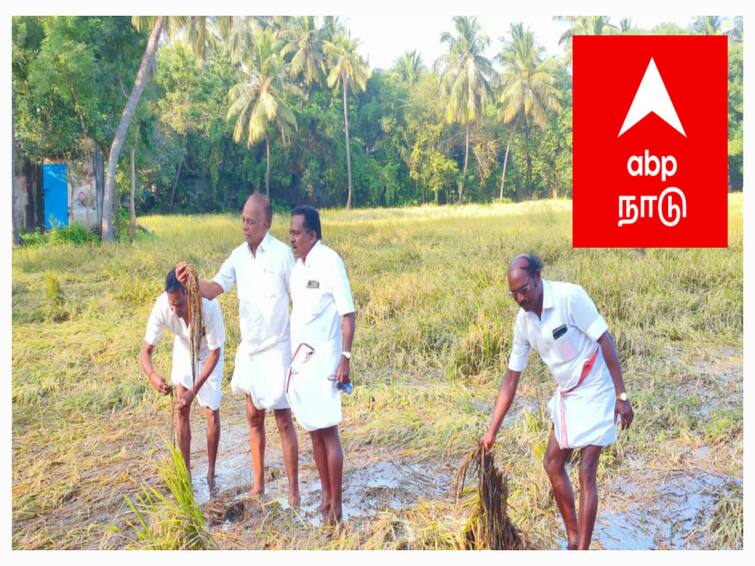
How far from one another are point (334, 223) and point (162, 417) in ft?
10.0

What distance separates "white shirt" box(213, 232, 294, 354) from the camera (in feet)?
10.7

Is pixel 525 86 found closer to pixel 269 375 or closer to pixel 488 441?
pixel 269 375

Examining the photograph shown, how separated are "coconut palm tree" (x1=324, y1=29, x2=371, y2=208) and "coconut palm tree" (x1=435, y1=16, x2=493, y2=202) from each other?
0.62 meters

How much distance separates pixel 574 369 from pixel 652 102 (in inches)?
87.4

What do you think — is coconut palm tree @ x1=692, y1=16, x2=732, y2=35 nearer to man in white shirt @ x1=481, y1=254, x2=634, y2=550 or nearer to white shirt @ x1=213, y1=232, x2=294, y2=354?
man in white shirt @ x1=481, y1=254, x2=634, y2=550

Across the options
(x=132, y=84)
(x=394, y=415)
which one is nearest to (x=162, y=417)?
(x=394, y=415)

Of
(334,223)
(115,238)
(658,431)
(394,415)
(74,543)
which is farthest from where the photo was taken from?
(115,238)

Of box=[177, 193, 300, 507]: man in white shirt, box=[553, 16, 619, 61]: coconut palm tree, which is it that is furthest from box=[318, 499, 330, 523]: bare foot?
box=[553, 16, 619, 61]: coconut palm tree

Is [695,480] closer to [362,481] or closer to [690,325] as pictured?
[362,481]

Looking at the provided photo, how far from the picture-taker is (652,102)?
4453 millimetres

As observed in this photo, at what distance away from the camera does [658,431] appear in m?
4.23

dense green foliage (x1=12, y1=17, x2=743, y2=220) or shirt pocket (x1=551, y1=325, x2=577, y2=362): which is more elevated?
dense green foliage (x1=12, y1=17, x2=743, y2=220)

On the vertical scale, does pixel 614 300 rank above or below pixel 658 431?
above

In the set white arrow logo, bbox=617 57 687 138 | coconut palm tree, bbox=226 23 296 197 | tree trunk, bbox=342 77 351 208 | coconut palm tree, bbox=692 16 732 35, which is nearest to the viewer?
white arrow logo, bbox=617 57 687 138
